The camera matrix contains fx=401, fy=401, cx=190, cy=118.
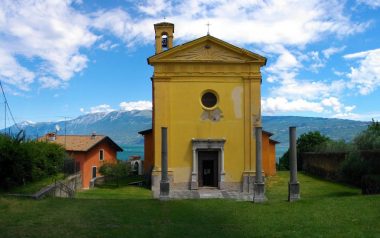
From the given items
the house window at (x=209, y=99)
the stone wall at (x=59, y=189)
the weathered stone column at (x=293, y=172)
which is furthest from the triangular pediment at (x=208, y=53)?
the stone wall at (x=59, y=189)

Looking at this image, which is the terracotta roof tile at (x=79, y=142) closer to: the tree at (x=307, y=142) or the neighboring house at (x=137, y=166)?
the neighboring house at (x=137, y=166)

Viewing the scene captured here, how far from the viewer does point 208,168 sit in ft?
79.8

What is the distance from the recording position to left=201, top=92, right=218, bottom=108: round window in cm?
2420

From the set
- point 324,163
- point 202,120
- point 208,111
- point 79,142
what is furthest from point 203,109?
point 79,142

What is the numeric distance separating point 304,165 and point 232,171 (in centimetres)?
1955

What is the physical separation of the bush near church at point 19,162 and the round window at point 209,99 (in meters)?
9.58

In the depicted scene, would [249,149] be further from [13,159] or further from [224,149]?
[13,159]

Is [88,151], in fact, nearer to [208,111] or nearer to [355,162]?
[208,111]

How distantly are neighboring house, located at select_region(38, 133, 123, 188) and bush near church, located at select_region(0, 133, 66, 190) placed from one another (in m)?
12.2

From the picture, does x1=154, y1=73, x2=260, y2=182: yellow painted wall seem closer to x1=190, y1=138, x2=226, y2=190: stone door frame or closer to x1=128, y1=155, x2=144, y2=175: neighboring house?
x1=190, y1=138, x2=226, y2=190: stone door frame

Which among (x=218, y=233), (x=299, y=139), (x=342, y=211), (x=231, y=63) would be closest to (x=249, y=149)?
(x=231, y=63)

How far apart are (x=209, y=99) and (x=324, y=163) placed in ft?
43.6

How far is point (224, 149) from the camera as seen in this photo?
A: 23.8m

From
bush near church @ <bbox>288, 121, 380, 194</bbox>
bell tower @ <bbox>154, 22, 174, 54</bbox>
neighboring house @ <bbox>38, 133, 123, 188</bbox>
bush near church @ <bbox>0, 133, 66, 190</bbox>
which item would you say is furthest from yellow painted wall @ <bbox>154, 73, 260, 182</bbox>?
neighboring house @ <bbox>38, 133, 123, 188</bbox>
